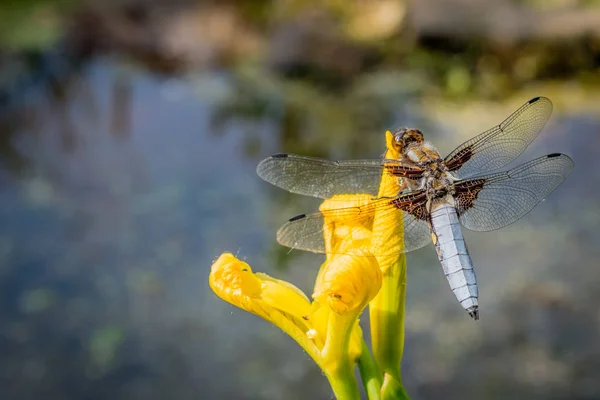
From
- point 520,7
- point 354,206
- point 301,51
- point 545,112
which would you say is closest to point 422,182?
point 354,206

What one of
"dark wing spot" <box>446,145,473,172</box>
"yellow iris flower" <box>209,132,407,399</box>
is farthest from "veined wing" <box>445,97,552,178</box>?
"yellow iris flower" <box>209,132,407,399</box>

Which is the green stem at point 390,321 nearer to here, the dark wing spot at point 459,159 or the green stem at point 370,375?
the green stem at point 370,375

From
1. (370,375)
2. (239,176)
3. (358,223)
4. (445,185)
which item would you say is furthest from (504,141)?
(239,176)

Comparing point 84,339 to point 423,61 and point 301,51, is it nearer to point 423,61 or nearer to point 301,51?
point 301,51

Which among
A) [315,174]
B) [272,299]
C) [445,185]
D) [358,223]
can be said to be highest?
[315,174]

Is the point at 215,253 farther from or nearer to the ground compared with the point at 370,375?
farther from the ground

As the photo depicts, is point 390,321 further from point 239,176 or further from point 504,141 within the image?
point 239,176

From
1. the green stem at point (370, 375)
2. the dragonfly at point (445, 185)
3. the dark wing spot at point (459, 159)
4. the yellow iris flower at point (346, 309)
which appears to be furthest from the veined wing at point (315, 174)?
the green stem at point (370, 375)

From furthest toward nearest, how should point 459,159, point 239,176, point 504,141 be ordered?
point 239,176
point 504,141
point 459,159

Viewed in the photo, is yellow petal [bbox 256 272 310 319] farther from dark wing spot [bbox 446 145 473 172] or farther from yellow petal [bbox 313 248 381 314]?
dark wing spot [bbox 446 145 473 172]
